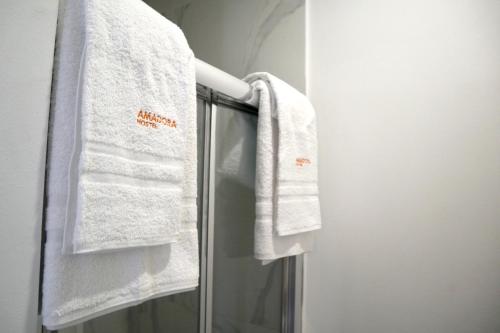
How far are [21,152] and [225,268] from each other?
0.68 meters

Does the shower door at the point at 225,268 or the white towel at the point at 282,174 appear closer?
the shower door at the point at 225,268

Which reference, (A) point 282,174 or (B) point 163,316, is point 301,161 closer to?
(A) point 282,174

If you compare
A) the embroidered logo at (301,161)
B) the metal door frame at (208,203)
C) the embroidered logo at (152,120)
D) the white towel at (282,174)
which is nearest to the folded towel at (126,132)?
the embroidered logo at (152,120)

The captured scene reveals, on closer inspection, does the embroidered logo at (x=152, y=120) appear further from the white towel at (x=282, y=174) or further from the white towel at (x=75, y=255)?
the white towel at (x=282, y=174)

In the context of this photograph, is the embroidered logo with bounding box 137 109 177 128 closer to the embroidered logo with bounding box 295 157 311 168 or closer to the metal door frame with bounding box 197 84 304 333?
the metal door frame with bounding box 197 84 304 333

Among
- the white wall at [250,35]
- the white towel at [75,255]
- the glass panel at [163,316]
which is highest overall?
the white wall at [250,35]

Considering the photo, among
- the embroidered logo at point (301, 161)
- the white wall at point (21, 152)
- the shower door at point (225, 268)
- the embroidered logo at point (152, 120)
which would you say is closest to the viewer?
the white wall at point (21, 152)

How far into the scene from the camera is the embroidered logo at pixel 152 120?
0.58m

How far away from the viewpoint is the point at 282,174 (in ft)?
3.21

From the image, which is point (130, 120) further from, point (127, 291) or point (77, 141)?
point (127, 291)

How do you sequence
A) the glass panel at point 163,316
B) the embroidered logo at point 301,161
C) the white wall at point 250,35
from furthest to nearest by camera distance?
the white wall at point 250,35 < the embroidered logo at point 301,161 < the glass panel at point 163,316

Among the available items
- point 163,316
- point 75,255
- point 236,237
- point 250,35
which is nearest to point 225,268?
point 236,237

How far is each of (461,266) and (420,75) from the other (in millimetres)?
673

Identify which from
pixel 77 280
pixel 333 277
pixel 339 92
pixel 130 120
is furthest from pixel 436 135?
pixel 77 280
